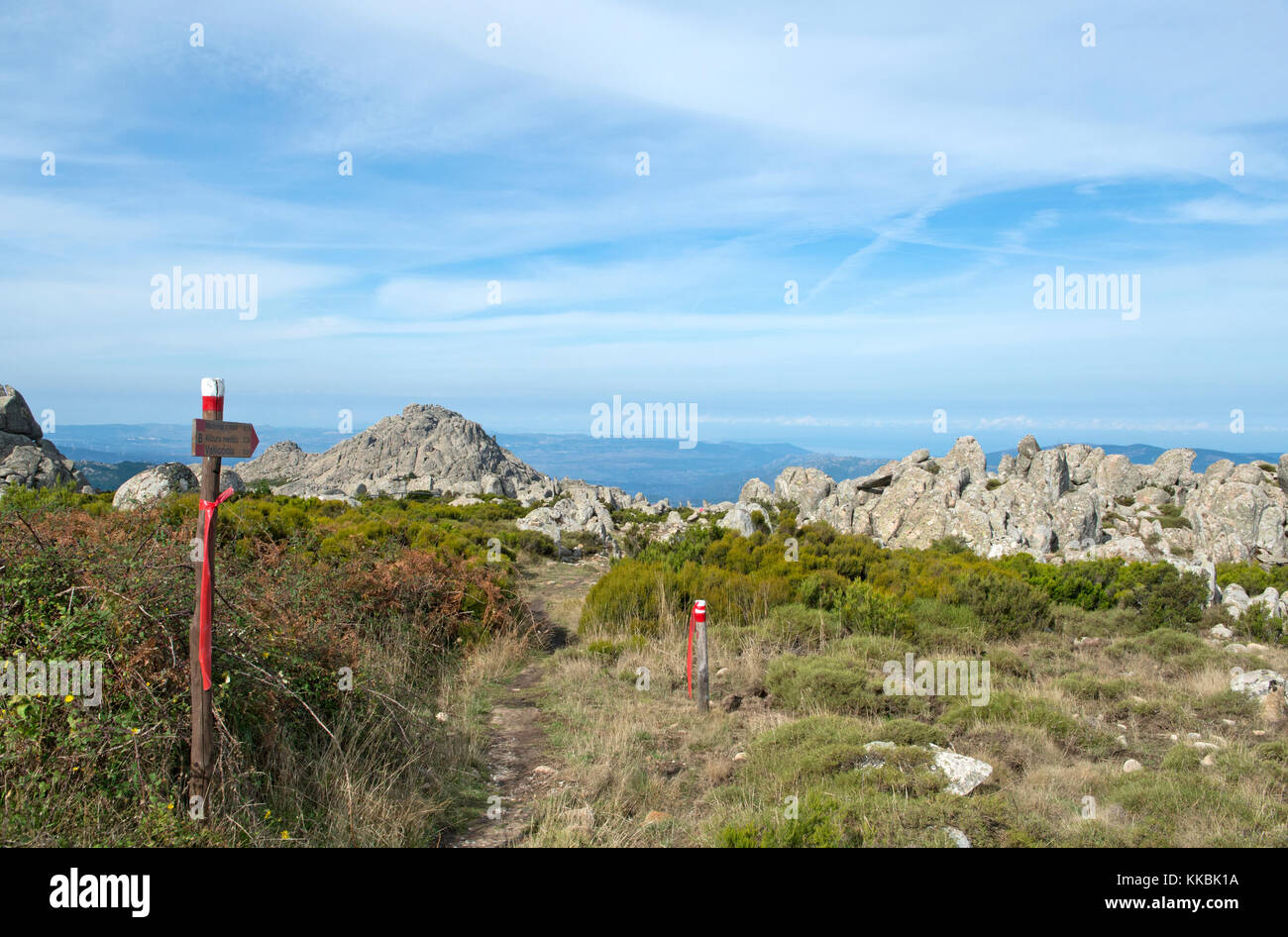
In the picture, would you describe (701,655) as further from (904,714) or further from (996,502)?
(996,502)

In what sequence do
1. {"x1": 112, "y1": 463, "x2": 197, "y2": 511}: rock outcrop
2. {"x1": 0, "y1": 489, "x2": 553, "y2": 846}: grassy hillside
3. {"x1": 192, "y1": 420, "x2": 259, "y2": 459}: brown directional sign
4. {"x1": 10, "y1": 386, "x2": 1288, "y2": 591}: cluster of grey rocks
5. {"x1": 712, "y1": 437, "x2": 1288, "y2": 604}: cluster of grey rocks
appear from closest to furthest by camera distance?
{"x1": 192, "y1": 420, "x2": 259, "y2": 459}: brown directional sign < {"x1": 0, "y1": 489, "x2": 553, "y2": 846}: grassy hillside < {"x1": 112, "y1": 463, "x2": 197, "y2": 511}: rock outcrop < {"x1": 10, "y1": 386, "x2": 1288, "y2": 591}: cluster of grey rocks < {"x1": 712, "y1": 437, "x2": 1288, "y2": 604}: cluster of grey rocks

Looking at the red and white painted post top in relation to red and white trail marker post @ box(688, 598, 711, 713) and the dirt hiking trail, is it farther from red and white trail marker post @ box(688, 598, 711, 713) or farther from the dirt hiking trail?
red and white trail marker post @ box(688, 598, 711, 713)

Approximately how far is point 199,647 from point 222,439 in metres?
1.23

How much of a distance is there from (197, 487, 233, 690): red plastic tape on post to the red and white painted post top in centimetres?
49

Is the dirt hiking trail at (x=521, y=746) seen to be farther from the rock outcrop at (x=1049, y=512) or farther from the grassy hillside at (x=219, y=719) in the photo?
the rock outcrop at (x=1049, y=512)

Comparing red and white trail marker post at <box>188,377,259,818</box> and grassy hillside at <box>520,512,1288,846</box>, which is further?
grassy hillside at <box>520,512,1288,846</box>

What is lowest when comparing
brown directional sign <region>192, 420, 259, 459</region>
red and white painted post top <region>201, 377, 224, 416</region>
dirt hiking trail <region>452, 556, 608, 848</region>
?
dirt hiking trail <region>452, 556, 608, 848</region>

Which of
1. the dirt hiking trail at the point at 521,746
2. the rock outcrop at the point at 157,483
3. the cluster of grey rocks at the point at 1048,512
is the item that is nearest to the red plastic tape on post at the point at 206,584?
the dirt hiking trail at the point at 521,746

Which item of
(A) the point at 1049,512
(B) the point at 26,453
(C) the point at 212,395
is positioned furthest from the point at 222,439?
(B) the point at 26,453

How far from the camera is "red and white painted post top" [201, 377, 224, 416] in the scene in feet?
13.3

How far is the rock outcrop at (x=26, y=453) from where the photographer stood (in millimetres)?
19734

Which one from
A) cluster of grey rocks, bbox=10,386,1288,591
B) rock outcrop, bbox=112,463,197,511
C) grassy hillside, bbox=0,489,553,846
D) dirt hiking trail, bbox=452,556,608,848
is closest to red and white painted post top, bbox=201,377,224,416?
grassy hillside, bbox=0,489,553,846

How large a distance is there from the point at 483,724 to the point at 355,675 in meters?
1.78

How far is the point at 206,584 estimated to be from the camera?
4.00 meters
